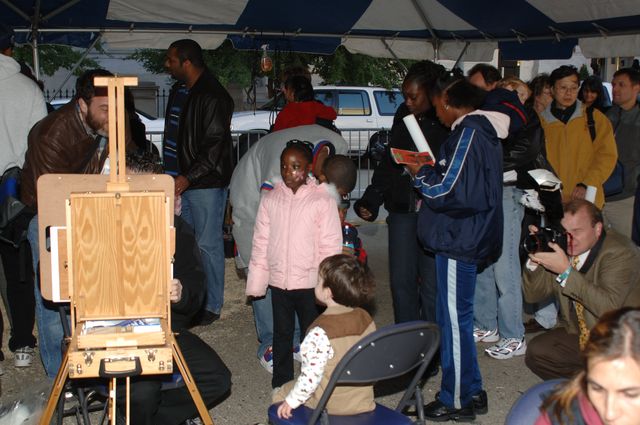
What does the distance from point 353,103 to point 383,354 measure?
14.7m

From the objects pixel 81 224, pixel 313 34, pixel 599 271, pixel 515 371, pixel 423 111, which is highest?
pixel 313 34

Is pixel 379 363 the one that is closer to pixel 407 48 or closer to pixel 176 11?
pixel 176 11

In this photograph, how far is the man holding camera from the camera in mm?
3988

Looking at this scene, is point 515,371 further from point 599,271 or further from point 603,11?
point 603,11

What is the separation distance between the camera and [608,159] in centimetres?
632

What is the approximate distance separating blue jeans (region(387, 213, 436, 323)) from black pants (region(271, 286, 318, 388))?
736mm

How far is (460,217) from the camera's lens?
4301mm

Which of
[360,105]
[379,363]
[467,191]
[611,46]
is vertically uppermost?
[611,46]

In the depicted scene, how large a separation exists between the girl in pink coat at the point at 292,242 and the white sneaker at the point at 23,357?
1.89 m

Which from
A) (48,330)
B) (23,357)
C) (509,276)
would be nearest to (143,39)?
(23,357)

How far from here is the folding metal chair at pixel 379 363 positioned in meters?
3.16

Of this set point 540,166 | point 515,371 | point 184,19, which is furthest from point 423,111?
point 184,19

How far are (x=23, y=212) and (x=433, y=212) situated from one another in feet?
7.83

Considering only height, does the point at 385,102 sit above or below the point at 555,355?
above
